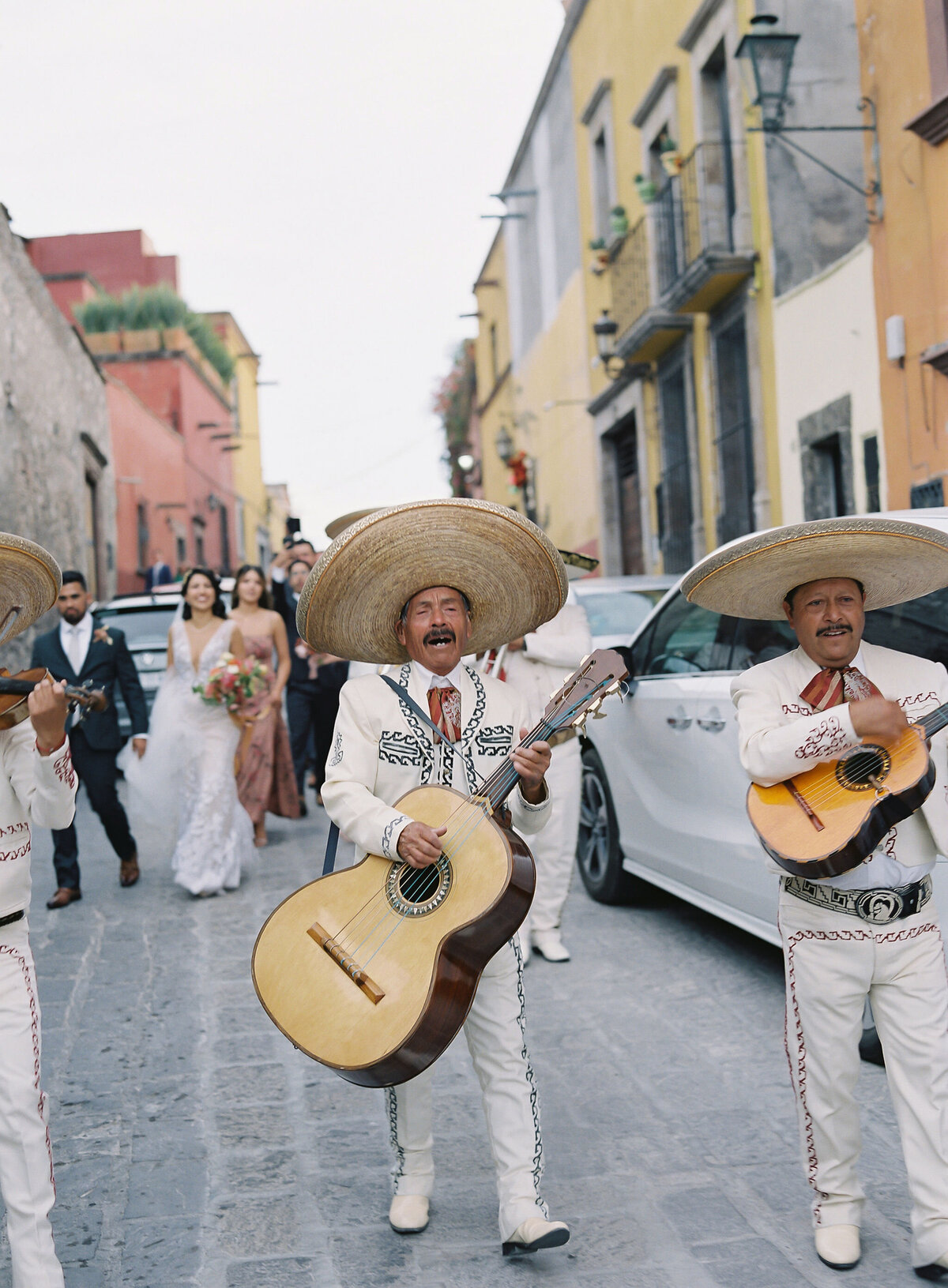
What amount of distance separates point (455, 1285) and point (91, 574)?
2231cm

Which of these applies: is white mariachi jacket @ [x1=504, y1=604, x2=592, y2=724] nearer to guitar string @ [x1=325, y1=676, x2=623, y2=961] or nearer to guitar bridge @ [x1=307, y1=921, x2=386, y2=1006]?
guitar string @ [x1=325, y1=676, x2=623, y2=961]

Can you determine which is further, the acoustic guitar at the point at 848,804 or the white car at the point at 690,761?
the white car at the point at 690,761

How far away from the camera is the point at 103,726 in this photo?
839 centimetres

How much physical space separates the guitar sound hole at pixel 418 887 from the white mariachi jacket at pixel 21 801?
0.79 meters

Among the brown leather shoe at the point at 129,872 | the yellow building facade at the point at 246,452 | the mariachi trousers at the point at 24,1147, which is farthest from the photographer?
the yellow building facade at the point at 246,452

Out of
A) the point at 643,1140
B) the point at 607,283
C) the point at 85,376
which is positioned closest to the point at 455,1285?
the point at 643,1140

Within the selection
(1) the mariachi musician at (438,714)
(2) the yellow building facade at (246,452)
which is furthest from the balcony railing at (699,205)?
(2) the yellow building facade at (246,452)

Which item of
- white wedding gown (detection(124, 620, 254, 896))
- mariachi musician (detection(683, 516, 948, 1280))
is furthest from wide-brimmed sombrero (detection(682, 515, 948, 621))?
white wedding gown (detection(124, 620, 254, 896))

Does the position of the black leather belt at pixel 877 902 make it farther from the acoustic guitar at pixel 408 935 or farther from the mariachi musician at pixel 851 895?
the acoustic guitar at pixel 408 935

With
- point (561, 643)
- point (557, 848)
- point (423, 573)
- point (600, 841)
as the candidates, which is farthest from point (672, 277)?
point (423, 573)

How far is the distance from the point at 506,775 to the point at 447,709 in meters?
0.36

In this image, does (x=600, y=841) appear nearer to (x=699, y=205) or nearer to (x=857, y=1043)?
(x=857, y=1043)

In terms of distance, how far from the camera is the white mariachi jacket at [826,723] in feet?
10.5

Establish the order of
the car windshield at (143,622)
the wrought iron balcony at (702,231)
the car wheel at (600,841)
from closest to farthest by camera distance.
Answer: the car wheel at (600,841), the car windshield at (143,622), the wrought iron balcony at (702,231)
